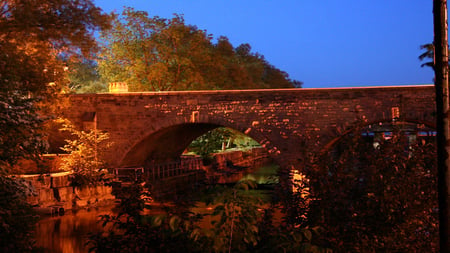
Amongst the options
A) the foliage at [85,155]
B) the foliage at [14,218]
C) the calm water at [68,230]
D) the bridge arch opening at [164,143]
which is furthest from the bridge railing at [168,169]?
the foliage at [14,218]

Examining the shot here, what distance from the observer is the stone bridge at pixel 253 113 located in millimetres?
17359

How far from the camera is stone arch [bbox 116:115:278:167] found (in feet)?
63.7

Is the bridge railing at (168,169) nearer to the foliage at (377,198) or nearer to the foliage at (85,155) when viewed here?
the foliage at (85,155)

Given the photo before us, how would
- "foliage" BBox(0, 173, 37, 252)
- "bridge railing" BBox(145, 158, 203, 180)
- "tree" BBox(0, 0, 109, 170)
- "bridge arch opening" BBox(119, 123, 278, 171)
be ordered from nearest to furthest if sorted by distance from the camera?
"foliage" BBox(0, 173, 37, 252)
"tree" BBox(0, 0, 109, 170)
"bridge arch opening" BBox(119, 123, 278, 171)
"bridge railing" BBox(145, 158, 203, 180)

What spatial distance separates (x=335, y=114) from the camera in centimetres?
1811

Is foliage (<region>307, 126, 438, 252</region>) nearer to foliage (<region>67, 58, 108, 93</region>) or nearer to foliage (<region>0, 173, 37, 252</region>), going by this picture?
foliage (<region>0, 173, 37, 252</region>)

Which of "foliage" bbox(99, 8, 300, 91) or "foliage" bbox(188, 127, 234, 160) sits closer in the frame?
"foliage" bbox(99, 8, 300, 91)

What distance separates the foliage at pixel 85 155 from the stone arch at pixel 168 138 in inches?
42.3

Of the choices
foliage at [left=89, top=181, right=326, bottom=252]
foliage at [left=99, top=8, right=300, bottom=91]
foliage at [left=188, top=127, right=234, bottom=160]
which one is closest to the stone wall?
foliage at [left=99, top=8, right=300, bottom=91]

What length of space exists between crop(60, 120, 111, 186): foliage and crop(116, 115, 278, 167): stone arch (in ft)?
3.53

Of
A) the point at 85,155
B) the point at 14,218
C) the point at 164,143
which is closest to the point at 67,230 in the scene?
the point at 85,155

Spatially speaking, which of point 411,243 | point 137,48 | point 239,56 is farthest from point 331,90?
point 239,56

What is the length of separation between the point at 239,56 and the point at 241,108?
20.1 meters

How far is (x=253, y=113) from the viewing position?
755 inches
